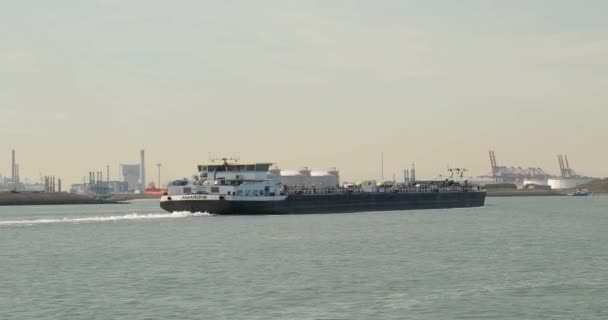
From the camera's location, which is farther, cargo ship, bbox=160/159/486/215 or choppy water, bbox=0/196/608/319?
cargo ship, bbox=160/159/486/215

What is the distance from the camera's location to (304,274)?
50.8m

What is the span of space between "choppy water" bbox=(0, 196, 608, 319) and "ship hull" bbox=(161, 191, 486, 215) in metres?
21.1

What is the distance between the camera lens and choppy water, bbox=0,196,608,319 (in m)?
39.2

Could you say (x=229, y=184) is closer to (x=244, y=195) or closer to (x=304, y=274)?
(x=244, y=195)

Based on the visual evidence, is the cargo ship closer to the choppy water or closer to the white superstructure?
the white superstructure

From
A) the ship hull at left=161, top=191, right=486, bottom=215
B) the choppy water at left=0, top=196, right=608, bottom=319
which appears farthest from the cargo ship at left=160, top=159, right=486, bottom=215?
the choppy water at left=0, top=196, right=608, bottom=319

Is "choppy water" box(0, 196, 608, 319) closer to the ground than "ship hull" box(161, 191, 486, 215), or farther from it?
closer to the ground

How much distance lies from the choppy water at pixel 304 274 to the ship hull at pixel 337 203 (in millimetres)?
21073

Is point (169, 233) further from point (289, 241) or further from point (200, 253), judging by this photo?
point (200, 253)

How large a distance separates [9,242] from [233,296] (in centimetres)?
4035

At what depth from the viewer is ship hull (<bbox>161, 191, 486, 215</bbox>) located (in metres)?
110

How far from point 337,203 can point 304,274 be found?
8130 cm

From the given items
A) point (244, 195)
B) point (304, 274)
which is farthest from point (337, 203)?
point (304, 274)

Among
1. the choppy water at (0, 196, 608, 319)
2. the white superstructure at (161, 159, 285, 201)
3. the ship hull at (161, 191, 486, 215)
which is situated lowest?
the choppy water at (0, 196, 608, 319)
